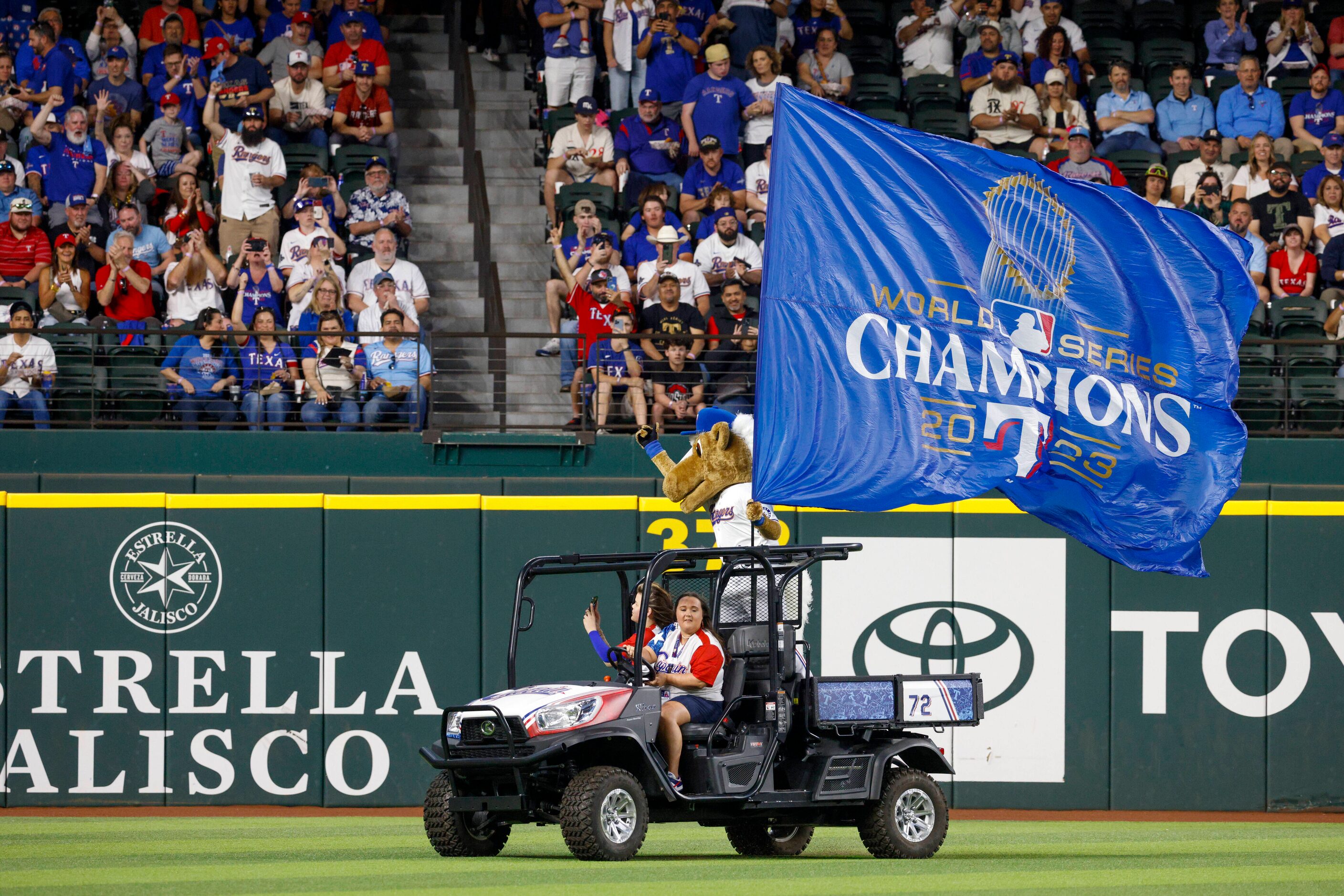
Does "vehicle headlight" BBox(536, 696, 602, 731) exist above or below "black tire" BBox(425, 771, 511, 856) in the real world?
above

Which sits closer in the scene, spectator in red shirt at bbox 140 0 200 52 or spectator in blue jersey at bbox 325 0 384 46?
spectator in red shirt at bbox 140 0 200 52

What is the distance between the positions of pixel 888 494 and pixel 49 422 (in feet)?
28.7

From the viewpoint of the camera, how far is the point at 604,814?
388 inches

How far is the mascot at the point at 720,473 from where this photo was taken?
1131 cm

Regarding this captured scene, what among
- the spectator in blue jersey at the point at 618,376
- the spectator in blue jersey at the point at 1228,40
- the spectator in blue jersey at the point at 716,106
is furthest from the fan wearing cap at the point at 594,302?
the spectator in blue jersey at the point at 1228,40

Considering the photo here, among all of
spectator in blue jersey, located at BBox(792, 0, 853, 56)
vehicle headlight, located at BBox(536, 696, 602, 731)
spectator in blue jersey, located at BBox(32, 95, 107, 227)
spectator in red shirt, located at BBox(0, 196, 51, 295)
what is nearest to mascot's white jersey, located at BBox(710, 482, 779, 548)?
vehicle headlight, located at BBox(536, 696, 602, 731)

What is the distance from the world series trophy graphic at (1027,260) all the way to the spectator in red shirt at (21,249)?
10083 mm

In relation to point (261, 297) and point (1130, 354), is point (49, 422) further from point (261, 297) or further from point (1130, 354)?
point (1130, 354)

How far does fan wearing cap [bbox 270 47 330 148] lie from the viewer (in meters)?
18.9

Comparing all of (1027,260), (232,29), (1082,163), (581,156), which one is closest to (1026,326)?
(1027,260)

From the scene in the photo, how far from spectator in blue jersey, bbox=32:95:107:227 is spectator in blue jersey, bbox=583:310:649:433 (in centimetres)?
557

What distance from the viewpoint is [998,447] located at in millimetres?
10023

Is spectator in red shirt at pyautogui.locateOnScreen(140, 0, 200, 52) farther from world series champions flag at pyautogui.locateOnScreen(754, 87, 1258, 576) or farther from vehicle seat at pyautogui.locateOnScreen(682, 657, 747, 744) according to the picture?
vehicle seat at pyautogui.locateOnScreen(682, 657, 747, 744)

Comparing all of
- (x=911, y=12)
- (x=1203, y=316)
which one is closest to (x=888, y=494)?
(x=1203, y=316)
